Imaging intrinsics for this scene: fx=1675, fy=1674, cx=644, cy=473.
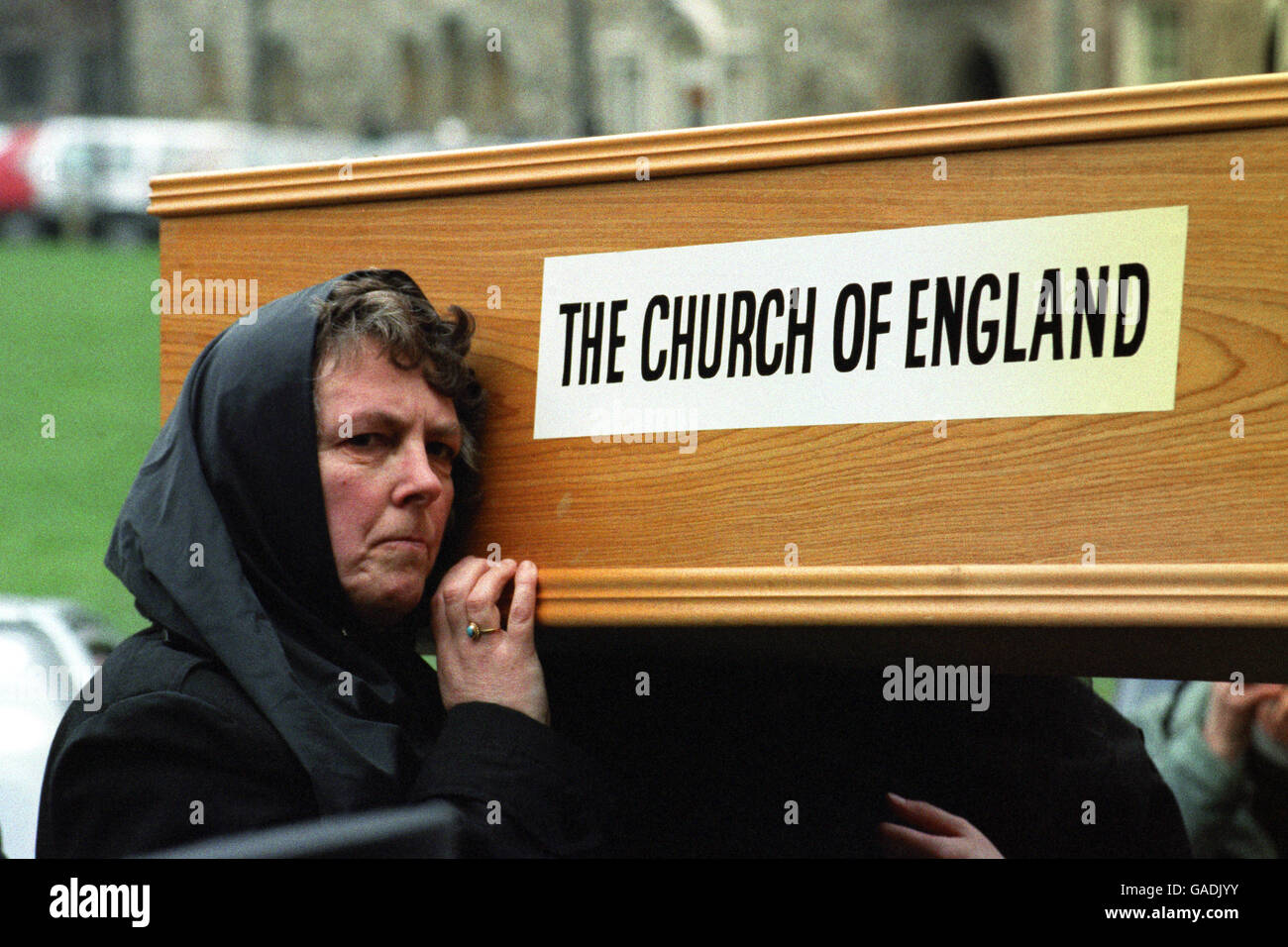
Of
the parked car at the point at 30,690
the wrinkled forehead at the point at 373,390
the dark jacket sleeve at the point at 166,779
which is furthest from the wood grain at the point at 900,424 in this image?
the parked car at the point at 30,690

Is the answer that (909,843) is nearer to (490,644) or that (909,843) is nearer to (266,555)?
(490,644)

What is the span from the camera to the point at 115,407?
43.7 feet

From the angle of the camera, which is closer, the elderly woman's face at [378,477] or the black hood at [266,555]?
the black hood at [266,555]

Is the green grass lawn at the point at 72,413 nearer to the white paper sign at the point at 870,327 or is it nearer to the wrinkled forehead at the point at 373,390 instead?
the white paper sign at the point at 870,327

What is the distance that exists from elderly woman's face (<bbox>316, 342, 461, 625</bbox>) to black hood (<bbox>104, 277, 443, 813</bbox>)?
0.03 meters

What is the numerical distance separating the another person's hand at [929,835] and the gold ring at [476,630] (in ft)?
2.52

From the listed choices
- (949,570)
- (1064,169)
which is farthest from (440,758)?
(1064,169)

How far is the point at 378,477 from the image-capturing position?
2.40 metres

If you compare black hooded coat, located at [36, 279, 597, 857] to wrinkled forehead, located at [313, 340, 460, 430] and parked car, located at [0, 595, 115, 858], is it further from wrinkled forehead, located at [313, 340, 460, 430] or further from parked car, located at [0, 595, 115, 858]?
parked car, located at [0, 595, 115, 858]

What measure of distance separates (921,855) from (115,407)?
11.7 m

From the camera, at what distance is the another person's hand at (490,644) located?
2.40 metres

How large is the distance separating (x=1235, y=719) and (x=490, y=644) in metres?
2.11
